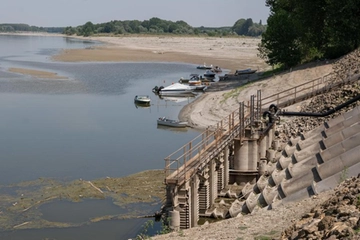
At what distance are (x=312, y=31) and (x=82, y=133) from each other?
28.0m

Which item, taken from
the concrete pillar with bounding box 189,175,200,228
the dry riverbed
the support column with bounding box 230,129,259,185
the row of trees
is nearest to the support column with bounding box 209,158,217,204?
the concrete pillar with bounding box 189,175,200,228

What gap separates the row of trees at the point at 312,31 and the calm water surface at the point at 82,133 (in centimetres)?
1212

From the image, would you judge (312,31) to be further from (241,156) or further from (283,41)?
(241,156)

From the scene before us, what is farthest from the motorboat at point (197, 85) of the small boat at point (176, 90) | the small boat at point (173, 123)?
the small boat at point (173, 123)

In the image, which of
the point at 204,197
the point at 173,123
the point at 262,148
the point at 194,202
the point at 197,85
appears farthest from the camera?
the point at 197,85

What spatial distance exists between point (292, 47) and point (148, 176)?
34513 mm

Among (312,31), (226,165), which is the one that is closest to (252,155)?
(226,165)

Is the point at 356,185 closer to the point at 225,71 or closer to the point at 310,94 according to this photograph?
the point at 310,94

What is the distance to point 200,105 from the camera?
57.8 m

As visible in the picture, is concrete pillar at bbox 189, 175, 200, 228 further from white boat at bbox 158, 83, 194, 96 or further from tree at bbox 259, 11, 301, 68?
white boat at bbox 158, 83, 194, 96

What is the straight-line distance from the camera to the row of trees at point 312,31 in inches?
2151

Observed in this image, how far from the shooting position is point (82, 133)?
46.0 m

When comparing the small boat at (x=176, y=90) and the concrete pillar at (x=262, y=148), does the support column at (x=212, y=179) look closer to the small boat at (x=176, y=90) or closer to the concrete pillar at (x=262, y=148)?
the concrete pillar at (x=262, y=148)

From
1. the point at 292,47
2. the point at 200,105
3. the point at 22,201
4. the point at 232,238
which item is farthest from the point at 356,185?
the point at 292,47
